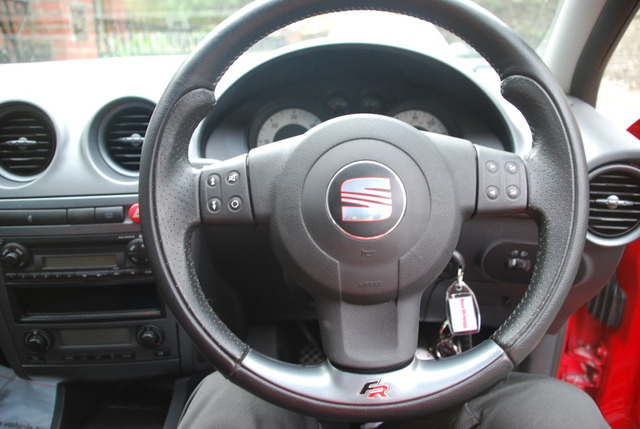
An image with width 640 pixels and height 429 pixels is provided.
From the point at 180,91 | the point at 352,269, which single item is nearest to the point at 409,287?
the point at 352,269

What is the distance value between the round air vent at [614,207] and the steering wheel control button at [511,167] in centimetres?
43

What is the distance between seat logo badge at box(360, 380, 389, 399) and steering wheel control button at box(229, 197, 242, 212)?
345 millimetres

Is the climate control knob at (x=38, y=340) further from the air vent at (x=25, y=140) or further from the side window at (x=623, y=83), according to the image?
the side window at (x=623, y=83)

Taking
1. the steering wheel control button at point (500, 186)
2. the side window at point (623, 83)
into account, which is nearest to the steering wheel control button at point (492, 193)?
the steering wheel control button at point (500, 186)

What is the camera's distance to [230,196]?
85 centimetres

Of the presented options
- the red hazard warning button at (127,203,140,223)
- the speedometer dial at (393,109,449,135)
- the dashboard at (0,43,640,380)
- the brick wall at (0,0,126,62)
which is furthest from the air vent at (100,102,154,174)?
the speedometer dial at (393,109,449,135)

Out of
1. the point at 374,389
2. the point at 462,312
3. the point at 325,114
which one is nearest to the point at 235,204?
the point at 374,389

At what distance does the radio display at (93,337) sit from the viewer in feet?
4.51

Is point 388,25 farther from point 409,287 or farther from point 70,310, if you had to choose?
point 70,310

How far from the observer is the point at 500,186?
33.4 inches

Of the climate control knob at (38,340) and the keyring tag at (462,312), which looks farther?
the climate control knob at (38,340)

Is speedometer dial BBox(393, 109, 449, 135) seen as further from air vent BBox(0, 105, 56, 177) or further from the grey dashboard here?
air vent BBox(0, 105, 56, 177)

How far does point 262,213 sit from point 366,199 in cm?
18

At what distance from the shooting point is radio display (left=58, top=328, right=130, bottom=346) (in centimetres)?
138
